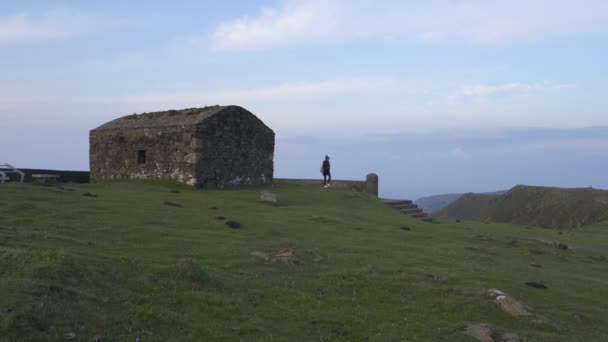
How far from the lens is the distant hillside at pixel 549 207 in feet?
129

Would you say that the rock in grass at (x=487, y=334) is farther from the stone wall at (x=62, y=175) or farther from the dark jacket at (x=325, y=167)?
the dark jacket at (x=325, y=167)

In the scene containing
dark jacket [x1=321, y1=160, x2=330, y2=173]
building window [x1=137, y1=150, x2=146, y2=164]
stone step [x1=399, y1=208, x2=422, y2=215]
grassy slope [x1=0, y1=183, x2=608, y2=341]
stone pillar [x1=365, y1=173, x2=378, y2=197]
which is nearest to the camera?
grassy slope [x1=0, y1=183, x2=608, y2=341]

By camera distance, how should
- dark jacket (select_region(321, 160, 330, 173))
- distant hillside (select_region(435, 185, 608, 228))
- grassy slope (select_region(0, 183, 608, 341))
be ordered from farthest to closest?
distant hillside (select_region(435, 185, 608, 228))
dark jacket (select_region(321, 160, 330, 173))
grassy slope (select_region(0, 183, 608, 341))

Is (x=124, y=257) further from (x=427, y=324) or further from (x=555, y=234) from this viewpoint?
(x=555, y=234)

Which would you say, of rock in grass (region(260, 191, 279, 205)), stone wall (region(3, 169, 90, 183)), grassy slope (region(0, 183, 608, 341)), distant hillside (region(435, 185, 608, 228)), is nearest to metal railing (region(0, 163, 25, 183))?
stone wall (region(3, 169, 90, 183))

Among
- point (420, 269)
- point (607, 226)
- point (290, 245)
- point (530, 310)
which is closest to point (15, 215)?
point (290, 245)

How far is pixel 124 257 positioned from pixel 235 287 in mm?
2808

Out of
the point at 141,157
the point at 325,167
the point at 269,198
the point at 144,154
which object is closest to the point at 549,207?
the point at 325,167

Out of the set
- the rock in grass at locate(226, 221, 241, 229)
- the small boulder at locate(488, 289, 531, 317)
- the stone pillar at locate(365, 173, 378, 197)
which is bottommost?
the small boulder at locate(488, 289, 531, 317)

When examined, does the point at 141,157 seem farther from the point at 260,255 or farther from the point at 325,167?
the point at 260,255

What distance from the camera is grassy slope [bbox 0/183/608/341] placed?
7945 mm

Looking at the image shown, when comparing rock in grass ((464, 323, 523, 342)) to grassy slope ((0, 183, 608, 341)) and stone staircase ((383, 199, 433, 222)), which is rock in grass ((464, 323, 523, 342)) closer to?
grassy slope ((0, 183, 608, 341))

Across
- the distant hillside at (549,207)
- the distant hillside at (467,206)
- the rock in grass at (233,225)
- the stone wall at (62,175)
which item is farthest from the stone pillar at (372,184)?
the rock in grass at (233,225)

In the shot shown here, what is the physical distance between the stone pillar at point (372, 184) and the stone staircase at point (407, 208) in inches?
217
